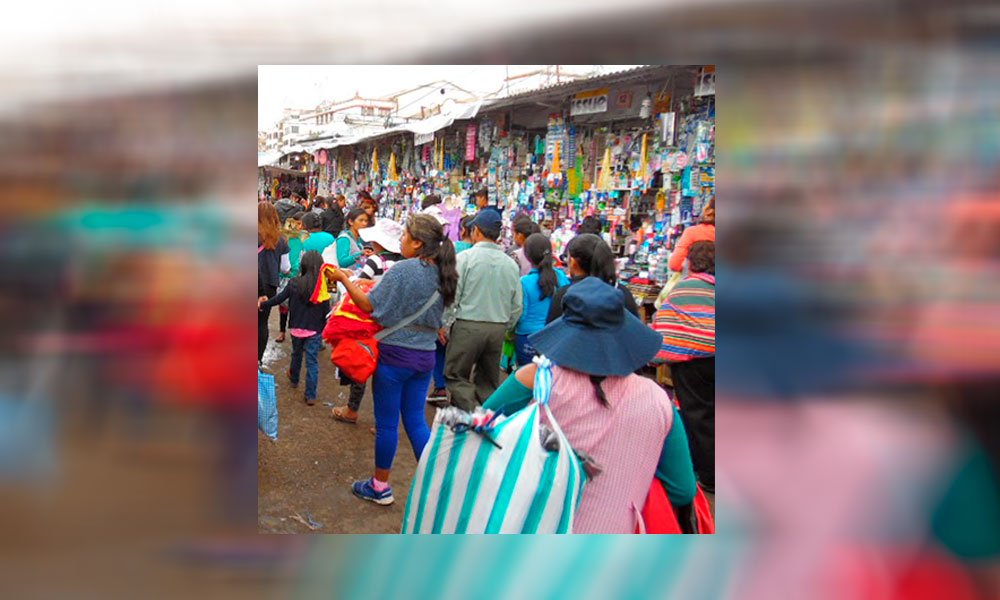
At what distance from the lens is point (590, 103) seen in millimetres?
5227

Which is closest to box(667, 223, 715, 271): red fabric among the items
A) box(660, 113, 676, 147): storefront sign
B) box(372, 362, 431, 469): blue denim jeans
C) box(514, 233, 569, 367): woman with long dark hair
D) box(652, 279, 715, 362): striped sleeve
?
box(652, 279, 715, 362): striped sleeve

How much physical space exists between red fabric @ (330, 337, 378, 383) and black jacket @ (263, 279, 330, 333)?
1444mm

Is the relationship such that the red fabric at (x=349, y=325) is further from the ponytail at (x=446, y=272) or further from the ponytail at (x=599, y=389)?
the ponytail at (x=599, y=389)

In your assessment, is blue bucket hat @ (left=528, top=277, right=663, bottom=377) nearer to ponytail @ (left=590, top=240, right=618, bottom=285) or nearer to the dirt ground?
the dirt ground

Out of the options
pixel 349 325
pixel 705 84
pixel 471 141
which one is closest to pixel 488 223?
pixel 349 325

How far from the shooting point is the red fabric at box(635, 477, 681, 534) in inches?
68.6

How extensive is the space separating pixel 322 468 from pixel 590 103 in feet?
10.8

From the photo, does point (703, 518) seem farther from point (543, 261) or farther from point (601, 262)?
point (543, 261)

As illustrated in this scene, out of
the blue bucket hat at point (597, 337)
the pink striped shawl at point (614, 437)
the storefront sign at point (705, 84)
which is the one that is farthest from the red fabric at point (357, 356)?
the storefront sign at point (705, 84)

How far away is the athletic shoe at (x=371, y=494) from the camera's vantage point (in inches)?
124
